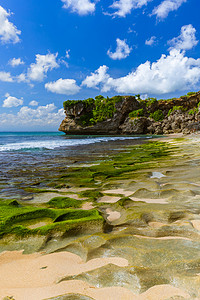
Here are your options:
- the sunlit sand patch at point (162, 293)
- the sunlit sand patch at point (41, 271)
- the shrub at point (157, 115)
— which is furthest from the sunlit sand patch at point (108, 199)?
the shrub at point (157, 115)

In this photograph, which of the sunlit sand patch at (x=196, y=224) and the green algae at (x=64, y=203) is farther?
the green algae at (x=64, y=203)

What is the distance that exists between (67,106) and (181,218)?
84.4m

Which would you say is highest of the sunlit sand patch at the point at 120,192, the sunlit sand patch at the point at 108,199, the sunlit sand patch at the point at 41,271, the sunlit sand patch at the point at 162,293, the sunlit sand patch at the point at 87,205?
the sunlit sand patch at the point at 162,293

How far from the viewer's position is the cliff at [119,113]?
79.0m

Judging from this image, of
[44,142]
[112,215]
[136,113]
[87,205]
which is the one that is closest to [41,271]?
[112,215]

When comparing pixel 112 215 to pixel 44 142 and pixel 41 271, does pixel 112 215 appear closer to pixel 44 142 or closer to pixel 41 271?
pixel 41 271

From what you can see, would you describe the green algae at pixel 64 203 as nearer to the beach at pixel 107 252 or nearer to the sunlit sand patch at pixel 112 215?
the beach at pixel 107 252

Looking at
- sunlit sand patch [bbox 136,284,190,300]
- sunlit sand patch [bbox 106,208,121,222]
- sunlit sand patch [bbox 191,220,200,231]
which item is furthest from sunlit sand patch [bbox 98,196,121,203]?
sunlit sand patch [bbox 136,284,190,300]

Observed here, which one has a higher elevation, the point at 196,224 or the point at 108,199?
the point at 196,224

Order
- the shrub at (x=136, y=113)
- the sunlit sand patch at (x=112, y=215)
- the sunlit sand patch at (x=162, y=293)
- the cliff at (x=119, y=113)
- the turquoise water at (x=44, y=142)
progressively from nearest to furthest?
the sunlit sand patch at (x=162, y=293), the sunlit sand patch at (x=112, y=215), the turquoise water at (x=44, y=142), the cliff at (x=119, y=113), the shrub at (x=136, y=113)

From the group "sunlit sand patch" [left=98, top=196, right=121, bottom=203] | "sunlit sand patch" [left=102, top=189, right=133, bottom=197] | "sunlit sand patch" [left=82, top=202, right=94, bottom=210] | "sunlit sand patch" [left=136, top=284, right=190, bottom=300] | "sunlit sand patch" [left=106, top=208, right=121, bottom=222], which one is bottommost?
"sunlit sand patch" [left=102, top=189, right=133, bottom=197]

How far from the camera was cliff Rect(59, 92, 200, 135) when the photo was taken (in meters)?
79.0

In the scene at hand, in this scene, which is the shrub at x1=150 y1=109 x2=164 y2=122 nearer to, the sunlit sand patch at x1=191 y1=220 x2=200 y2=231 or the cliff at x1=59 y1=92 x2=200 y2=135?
the cliff at x1=59 y1=92 x2=200 y2=135

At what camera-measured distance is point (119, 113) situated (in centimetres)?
8138
